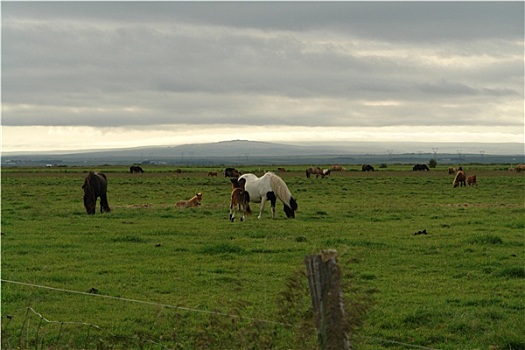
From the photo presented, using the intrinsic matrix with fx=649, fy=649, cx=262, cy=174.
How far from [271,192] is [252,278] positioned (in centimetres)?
1153

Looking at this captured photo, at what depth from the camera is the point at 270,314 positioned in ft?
28.4

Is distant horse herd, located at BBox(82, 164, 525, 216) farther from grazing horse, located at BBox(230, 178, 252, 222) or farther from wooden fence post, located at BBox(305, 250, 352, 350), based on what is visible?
wooden fence post, located at BBox(305, 250, 352, 350)

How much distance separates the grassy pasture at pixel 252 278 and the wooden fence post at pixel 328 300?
143 mm

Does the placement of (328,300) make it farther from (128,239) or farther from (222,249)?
(128,239)

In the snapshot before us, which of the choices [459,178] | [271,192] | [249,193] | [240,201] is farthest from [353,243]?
[459,178]

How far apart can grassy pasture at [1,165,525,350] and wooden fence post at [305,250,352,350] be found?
0.14 meters

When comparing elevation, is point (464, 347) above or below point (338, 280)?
below

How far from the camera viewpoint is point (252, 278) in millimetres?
11938

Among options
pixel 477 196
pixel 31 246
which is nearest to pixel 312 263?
pixel 31 246

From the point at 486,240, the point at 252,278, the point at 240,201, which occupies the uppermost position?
the point at 240,201

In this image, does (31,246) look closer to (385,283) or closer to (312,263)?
(385,283)

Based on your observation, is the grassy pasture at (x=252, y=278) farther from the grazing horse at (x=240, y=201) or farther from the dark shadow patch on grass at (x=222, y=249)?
the grazing horse at (x=240, y=201)

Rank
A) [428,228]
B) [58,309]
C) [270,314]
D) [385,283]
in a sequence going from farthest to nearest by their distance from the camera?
[428,228] < [385,283] < [58,309] < [270,314]

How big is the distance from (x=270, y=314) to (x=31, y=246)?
9.34 meters
